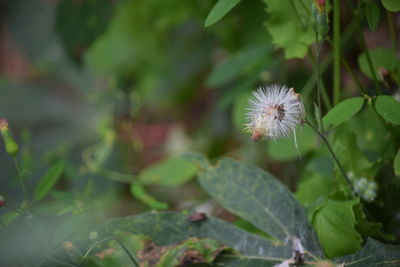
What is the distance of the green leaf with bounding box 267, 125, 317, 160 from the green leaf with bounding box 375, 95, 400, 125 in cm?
28

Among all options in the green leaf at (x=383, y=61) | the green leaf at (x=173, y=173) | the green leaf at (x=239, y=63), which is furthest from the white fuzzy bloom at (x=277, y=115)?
the green leaf at (x=173, y=173)

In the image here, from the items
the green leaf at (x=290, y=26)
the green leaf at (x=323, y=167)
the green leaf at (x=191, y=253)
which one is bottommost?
the green leaf at (x=191, y=253)

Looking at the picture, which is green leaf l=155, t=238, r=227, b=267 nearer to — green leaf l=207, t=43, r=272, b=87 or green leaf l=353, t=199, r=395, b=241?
green leaf l=353, t=199, r=395, b=241

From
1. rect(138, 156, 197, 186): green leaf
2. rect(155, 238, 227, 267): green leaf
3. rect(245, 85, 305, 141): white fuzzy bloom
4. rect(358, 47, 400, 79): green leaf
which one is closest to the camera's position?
rect(245, 85, 305, 141): white fuzzy bloom

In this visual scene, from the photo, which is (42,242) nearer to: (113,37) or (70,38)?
(70,38)

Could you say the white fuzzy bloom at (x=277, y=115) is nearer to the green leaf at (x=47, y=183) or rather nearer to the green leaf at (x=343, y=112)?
the green leaf at (x=343, y=112)

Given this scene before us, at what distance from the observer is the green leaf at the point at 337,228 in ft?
1.75

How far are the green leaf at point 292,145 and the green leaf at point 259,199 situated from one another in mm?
179

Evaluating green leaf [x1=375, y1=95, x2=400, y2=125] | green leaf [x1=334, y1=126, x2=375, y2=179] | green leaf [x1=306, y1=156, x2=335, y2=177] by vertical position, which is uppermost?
green leaf [x1=375, y1=95, x2=400, y2=125]

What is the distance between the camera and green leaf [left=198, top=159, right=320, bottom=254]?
632 mm

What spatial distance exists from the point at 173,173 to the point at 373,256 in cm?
57

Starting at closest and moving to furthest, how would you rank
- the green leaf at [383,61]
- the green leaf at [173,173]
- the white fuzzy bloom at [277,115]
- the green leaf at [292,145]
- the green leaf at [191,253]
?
1. the white fuzzy bloom at [277,115]
2. the green leaf at [191,253]
3. the green leaf at [383,61]
4. the green leaf at [292,145]
5. the green leaf at [173,173]

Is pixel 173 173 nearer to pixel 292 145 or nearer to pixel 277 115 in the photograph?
pixel 292 145

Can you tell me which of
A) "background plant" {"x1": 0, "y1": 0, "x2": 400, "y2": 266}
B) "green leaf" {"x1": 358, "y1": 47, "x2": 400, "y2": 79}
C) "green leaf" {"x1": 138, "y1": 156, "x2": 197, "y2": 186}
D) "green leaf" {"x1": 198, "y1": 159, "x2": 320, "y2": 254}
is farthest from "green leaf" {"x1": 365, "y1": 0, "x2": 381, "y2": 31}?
"green leaf" {"x1": 138, "y1": 156, "x2": 197, "y2": 186}
